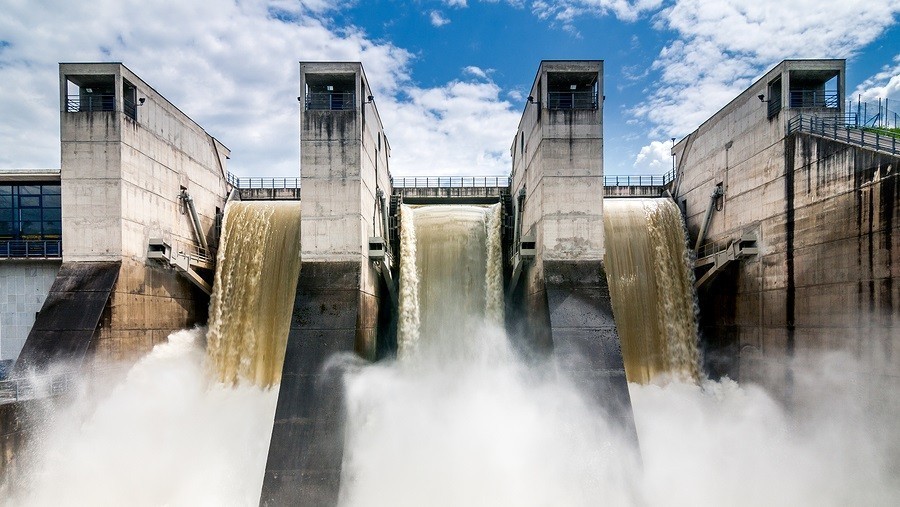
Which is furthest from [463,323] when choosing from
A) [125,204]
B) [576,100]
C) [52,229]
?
[52,229]

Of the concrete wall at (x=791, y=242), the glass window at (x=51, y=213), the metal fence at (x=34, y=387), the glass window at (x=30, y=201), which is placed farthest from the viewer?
the glass window at (x=51, y=213)

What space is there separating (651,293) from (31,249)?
22.1 metres

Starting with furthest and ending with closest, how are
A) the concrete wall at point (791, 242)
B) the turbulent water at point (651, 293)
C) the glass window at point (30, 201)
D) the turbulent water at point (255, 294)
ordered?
1. the glass window at point (30, 201)
2. the turbulent water at point (651, 293)
3. the turbulent water at point (255, 294)
4. the concrete wall at point (791, 242)

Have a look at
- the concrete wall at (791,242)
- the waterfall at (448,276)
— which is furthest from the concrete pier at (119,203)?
the concrete wall at (791,242)

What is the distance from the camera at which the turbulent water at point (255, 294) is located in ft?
54.1

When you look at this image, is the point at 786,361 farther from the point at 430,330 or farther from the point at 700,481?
the point at 430,330

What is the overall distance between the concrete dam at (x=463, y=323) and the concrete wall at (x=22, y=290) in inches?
Answer: 7.8

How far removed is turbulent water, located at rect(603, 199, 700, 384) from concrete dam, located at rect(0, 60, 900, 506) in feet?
0.30

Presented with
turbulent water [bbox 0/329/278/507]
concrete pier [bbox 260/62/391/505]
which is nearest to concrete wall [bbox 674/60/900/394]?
concrete pier [bbox 260/62/391/505]

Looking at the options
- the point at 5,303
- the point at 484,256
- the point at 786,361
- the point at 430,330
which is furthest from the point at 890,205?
the point at 5,303

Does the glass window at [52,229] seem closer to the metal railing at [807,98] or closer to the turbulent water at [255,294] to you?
the turbulent water at [255,294]

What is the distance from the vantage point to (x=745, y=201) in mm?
16422

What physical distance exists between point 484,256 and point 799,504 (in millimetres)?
12035

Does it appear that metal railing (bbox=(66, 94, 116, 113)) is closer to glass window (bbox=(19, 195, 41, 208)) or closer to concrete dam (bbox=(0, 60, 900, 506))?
concrete dam (bbox=(0, 60, 900, 506))
